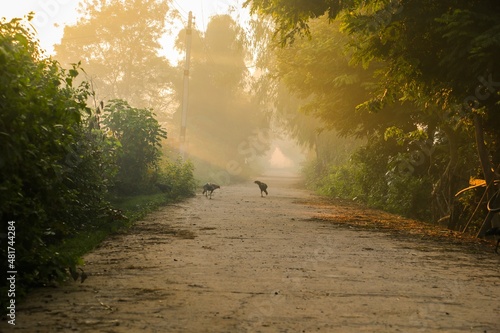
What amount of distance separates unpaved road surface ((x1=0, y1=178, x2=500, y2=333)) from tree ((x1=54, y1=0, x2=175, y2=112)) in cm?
5695

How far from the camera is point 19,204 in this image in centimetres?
653

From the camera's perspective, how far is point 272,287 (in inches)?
302

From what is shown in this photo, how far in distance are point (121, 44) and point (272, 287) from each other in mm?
64140

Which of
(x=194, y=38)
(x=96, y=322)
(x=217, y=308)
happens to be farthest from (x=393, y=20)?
(x=194, y=38)

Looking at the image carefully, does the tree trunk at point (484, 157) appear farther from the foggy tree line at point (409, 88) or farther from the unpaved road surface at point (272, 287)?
the unpaved road surface at point (272, 287)

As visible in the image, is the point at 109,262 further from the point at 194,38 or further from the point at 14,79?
the point at 194,38

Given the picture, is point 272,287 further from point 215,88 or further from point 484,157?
point 215,88

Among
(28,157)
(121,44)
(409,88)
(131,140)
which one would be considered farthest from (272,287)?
(121,44)

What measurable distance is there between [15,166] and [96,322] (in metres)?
1.91

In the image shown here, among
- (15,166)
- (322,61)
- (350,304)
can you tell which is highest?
(322,61)

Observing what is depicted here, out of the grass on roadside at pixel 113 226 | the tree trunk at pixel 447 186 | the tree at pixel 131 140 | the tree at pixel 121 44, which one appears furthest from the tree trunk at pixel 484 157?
the tree at pixel 121 44

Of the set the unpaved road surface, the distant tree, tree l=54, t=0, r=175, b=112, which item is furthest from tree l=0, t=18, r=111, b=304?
tree l=54, t=0, r=175, b=112

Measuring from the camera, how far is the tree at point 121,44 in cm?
6738

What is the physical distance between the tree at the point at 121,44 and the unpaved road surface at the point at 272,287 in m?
56.9
